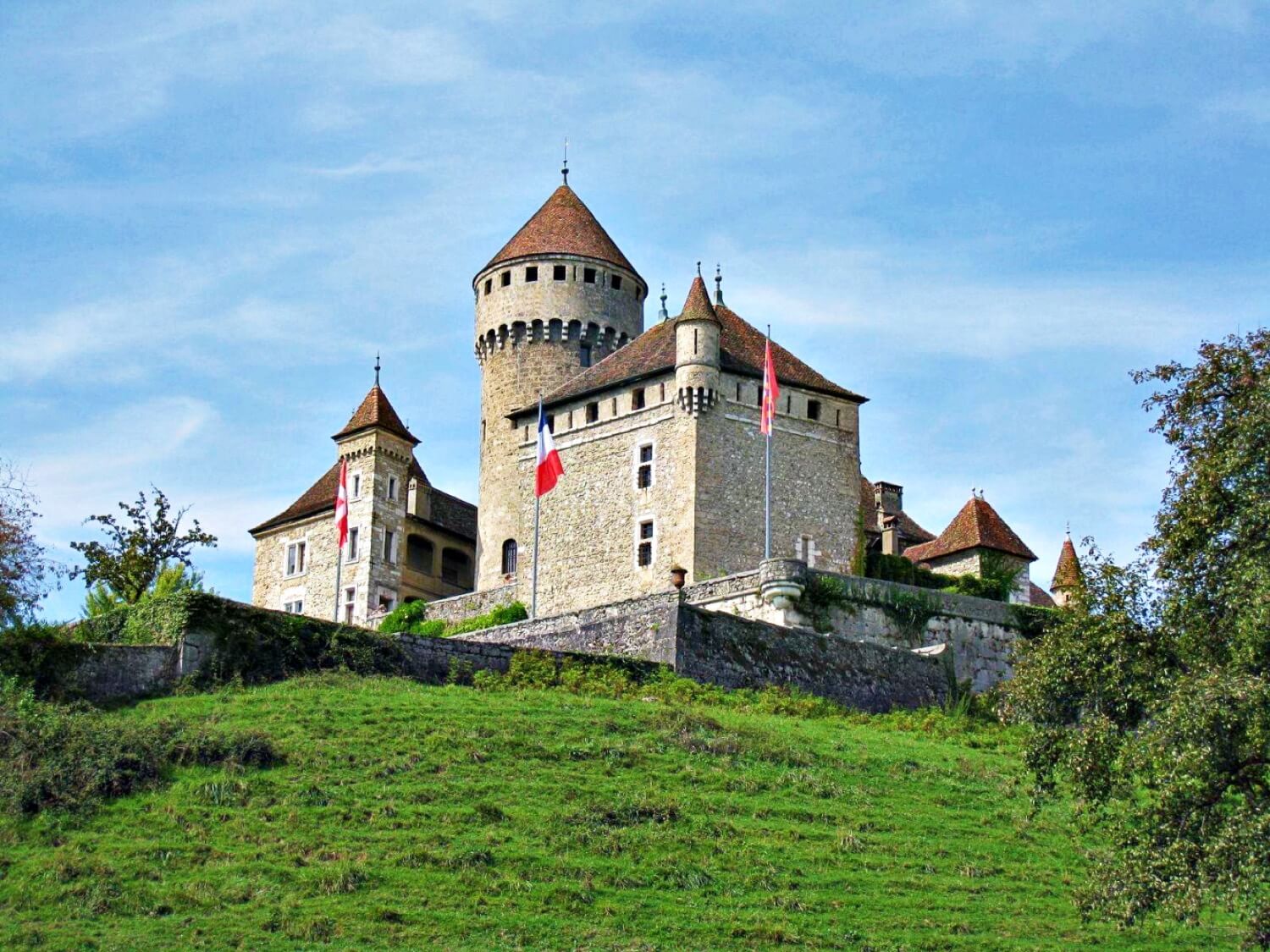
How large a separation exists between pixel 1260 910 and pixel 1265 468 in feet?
17.8

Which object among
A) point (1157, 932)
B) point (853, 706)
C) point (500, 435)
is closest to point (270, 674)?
point (853, 706)

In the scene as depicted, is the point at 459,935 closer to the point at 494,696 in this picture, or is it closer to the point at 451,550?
the point at 494,696

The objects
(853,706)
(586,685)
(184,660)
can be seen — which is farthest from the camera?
(853,706)

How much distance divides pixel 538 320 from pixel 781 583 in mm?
18827

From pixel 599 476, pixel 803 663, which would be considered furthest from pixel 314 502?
pixel 803 663

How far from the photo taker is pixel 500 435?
211 ft

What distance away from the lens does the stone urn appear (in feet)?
165

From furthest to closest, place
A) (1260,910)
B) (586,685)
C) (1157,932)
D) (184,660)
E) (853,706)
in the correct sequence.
Result: (853,706) → (586,685) → (184,660) → (1157,932) → (1260,910)

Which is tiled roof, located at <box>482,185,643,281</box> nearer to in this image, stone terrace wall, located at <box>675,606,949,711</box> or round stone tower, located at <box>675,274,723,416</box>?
round stone tower, located at <box>675,274,723,416</box>

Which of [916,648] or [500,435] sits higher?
[500,435]

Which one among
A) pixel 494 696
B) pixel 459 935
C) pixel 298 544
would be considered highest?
pixel 298 544

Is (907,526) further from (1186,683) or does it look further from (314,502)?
(1186,683)

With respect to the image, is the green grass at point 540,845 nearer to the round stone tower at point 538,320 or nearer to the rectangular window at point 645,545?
the rectangular window at point 645,545

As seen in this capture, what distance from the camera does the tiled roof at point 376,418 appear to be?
67.0 metres
